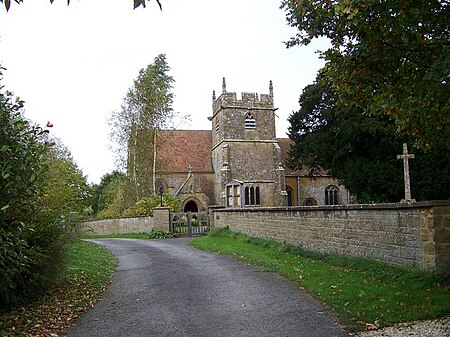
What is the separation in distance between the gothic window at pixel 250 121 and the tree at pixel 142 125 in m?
7.89

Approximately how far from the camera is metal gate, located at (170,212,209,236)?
25453 mm

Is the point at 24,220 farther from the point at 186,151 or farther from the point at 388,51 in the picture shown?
the point at 186,151

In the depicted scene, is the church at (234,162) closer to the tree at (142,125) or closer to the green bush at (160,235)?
the tree at (142,125)

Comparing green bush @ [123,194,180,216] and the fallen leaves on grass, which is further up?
green bush @ [123,194,180,216]

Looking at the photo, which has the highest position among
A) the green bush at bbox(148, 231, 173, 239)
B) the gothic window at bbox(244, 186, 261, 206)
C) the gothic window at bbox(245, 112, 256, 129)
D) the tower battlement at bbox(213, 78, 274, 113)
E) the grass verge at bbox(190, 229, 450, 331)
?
the tower battlement at bbox(213, 78, 274, 113)

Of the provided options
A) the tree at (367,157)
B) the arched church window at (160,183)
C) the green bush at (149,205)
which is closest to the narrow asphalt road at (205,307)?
the tree at (367,157)

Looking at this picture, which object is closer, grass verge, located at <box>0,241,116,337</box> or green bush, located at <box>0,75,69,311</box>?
grass verge, located at <box>0,241,116,337</box>

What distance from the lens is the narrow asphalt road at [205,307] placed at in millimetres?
5930

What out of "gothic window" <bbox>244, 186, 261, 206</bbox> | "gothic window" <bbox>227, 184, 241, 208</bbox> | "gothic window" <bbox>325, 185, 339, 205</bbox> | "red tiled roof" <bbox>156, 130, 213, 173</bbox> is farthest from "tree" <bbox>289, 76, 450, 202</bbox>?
"gothic window" <bbox>325, 185, 339, 205</bbox>

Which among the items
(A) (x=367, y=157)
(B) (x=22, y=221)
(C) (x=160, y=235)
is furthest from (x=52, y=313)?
(A) (x=367, y=157)

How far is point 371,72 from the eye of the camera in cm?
711

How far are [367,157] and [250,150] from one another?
54.1 ft

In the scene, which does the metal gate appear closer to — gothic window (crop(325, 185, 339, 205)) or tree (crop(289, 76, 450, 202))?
tree (crop(289, 76, 450, 202))

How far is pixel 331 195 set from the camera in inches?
1709
